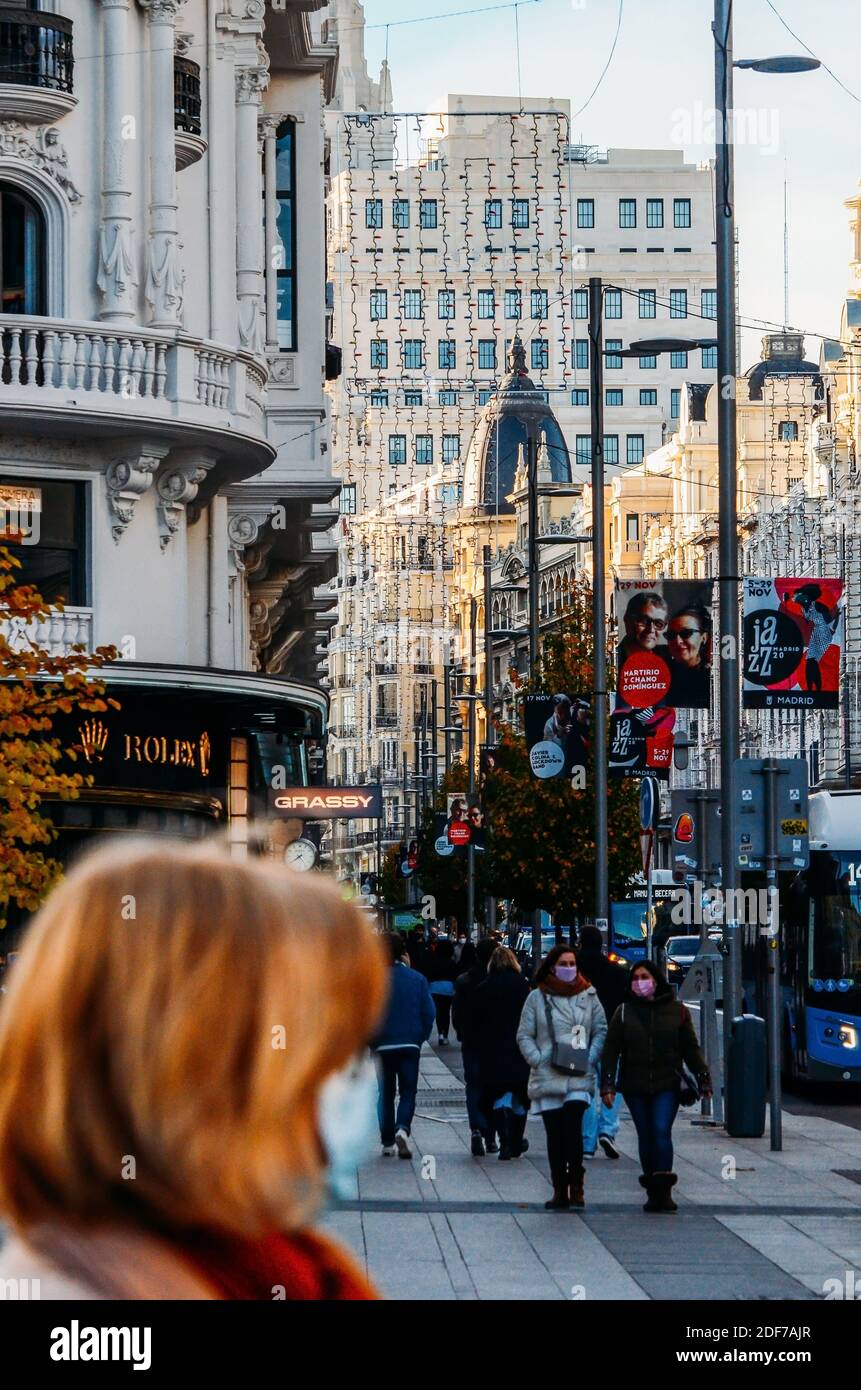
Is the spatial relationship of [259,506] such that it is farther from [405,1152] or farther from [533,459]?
[533,459]

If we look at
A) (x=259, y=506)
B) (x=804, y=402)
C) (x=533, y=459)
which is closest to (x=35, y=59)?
(x=259, y=506)

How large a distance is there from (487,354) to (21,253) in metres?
135

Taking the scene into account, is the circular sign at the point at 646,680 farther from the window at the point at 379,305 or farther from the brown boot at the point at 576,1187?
the window at the point at 379,305

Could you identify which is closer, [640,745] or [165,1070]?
[165,1070]

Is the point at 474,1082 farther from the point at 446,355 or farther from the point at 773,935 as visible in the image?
the point at 446,355

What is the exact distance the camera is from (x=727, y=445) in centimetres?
2314

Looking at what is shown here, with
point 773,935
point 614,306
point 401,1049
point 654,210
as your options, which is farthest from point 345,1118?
point 654,210

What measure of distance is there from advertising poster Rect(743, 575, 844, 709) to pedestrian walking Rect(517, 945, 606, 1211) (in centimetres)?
658

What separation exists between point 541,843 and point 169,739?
72.0 feet

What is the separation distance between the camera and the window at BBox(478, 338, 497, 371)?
524 feet

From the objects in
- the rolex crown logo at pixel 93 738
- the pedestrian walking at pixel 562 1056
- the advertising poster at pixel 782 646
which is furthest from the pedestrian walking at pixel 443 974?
the pedestrian walking at pixel 562 1056

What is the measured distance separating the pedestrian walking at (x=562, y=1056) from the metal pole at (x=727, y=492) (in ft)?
13.8

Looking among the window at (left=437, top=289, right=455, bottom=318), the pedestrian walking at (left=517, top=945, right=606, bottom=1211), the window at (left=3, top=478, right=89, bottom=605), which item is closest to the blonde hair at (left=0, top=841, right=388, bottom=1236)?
the pedestrian walking at (left=517, top=945, right=606, bottom=1211)

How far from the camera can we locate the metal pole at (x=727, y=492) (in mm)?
21750
